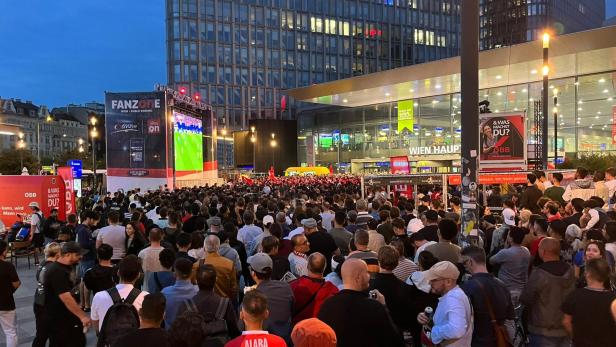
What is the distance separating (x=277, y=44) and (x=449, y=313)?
78.7 metres

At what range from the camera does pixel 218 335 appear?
388 cm

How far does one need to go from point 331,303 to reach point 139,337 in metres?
1.38

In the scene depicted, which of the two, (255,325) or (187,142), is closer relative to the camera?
(255,325)

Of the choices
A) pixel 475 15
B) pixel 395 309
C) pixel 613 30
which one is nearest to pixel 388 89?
pixel 613 30

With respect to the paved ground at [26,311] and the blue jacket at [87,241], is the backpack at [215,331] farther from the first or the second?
the blue jacket at [87,241]

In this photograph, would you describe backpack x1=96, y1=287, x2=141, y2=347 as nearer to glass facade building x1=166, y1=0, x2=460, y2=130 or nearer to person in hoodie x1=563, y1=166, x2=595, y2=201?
person in hoodie x1=563, y1=166, x2=595, y2=201

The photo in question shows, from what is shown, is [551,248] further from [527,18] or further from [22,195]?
[527,18]

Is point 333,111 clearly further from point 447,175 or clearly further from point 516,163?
point 516,163

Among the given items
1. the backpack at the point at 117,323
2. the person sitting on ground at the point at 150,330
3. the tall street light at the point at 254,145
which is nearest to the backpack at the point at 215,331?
the person sitting on ground at the point at 150,330

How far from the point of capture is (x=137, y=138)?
28422mm

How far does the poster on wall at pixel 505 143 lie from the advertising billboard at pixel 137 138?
69.4ft

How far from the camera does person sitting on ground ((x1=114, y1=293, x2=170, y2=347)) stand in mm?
3336

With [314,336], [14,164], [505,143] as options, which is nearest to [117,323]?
[314,336]

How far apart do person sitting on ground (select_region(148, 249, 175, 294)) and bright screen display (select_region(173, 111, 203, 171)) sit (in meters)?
24.5
